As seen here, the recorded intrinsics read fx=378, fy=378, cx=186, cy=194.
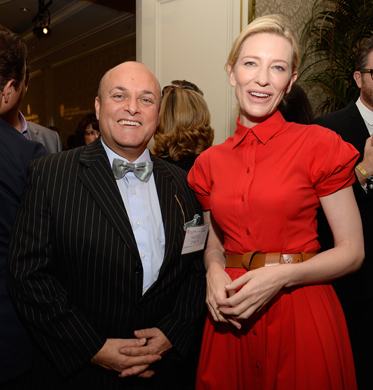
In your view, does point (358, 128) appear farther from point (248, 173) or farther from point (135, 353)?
point (135, 353)

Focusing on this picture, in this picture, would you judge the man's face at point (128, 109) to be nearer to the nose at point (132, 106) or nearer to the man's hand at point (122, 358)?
the nose at point (132, 106)

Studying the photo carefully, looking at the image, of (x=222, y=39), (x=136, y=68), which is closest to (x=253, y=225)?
(x=136, y=68)

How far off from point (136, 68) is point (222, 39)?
1.83m

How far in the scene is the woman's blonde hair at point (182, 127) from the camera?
2.25 m

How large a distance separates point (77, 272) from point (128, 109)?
638 mm

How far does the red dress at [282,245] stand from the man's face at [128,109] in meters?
0.37

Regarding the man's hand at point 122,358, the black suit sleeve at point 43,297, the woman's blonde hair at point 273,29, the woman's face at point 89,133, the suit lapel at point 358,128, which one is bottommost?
the man's hand at point 122,358

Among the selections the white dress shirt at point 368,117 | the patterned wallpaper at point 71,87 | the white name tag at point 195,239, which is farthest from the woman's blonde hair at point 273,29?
the patterned wallpaper at point 71,87

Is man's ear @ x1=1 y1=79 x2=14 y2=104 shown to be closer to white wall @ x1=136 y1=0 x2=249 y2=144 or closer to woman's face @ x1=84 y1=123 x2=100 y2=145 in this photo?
white wall @ x1=136 y1=0 x2=249 y2=144

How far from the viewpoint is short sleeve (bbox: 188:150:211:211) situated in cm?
146

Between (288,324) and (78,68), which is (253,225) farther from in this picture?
(78,68)

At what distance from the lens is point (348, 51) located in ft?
11.0

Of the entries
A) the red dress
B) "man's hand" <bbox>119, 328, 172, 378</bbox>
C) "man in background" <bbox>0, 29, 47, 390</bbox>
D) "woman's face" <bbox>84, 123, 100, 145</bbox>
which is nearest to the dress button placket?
the red dress

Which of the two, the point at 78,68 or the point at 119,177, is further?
the point at 78,68
